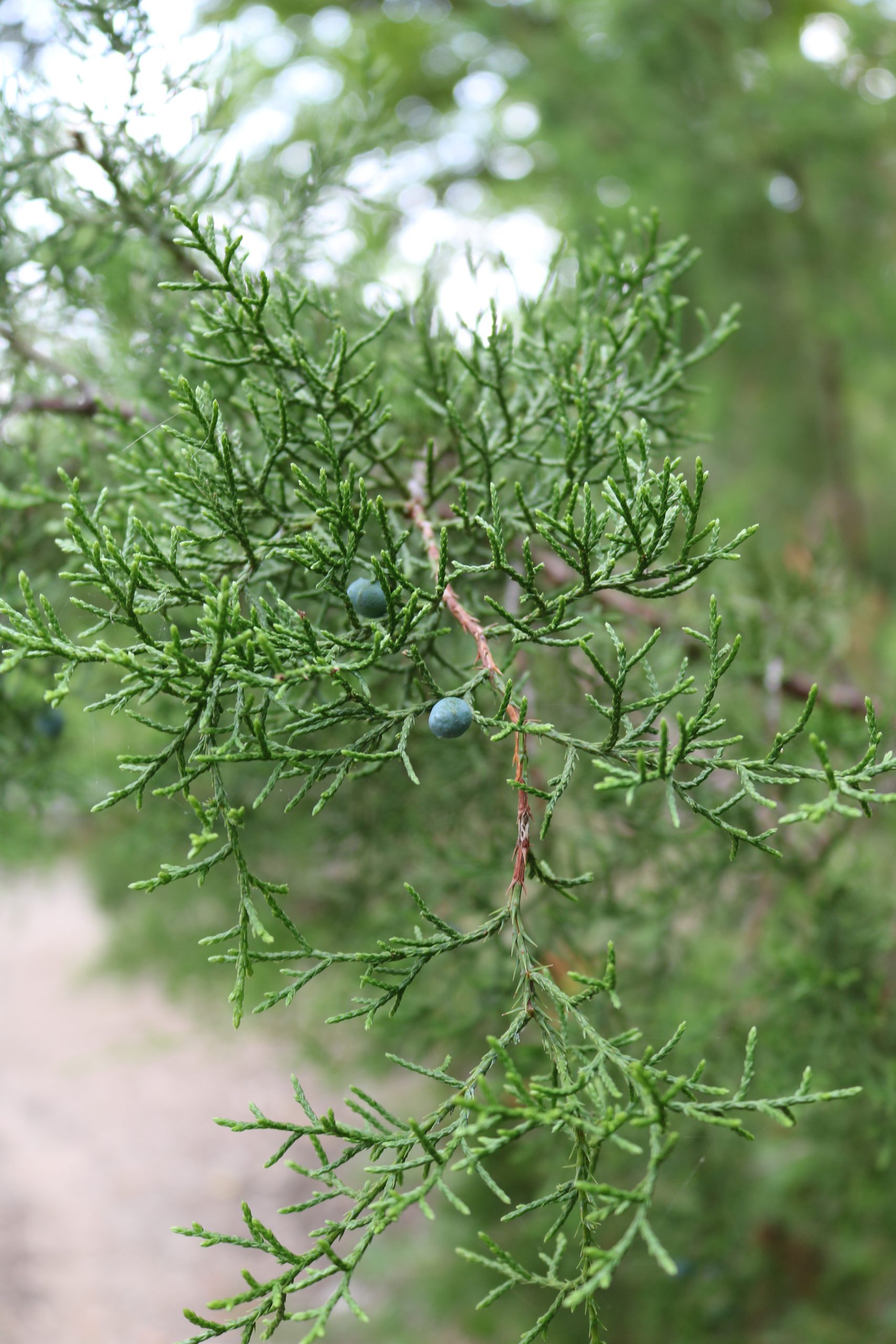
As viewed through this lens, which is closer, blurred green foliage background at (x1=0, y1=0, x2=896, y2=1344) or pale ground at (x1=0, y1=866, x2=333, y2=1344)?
blurred green foliage background at (x1=0, y1=0, x2=896, y2=1344)

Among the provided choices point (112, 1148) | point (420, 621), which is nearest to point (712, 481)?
point (420, 621)

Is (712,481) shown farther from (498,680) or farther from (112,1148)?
(112,1148)

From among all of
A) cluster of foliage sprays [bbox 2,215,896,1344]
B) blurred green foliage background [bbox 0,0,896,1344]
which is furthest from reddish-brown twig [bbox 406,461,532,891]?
blurred green foliage background [bbox 0,0,896,1344]

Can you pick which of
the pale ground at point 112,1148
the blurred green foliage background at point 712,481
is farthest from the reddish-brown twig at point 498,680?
the pale ground at point 112,1148

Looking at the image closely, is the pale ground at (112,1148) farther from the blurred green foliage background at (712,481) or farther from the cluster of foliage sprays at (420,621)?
the cluster of foliage sprays at (420,621)

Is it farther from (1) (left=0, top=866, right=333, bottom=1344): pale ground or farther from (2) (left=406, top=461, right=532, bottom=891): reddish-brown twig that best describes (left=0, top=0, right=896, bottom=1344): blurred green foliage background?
(1) (left=0, top=866, right=333, bottom=1344): pale ground

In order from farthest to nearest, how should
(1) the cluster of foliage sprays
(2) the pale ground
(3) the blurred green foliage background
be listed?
(2) the pale ground, (3) the blurred green foliage background, (1) the cluster of foliage sprays
